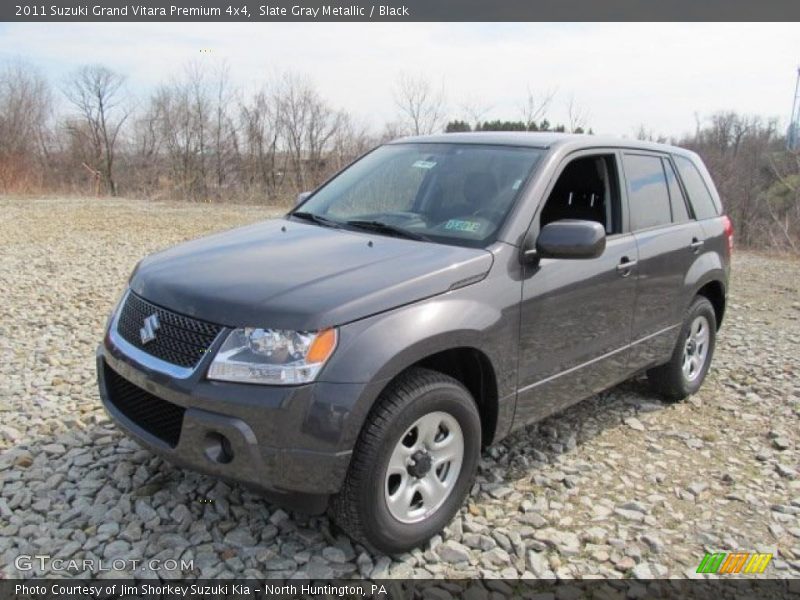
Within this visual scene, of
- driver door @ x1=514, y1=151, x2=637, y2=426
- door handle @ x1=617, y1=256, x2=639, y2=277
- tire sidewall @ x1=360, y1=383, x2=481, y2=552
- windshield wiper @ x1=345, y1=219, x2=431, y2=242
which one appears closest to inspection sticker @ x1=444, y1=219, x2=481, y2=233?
windshield wiper @ x1=345, y1=219, x2=431, y2=242

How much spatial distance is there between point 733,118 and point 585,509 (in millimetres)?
42786

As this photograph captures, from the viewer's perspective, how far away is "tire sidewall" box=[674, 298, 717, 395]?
15.0ft

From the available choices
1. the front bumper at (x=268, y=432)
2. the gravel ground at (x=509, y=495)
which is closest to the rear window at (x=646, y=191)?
the gravel ground at (x=509, y=495)

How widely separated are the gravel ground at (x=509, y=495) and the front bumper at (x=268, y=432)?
519 mm

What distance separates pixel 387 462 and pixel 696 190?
3.48 m

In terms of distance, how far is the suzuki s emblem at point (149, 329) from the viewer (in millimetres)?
2781

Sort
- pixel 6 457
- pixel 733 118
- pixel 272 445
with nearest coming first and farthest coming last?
pixel 272 445, pixel 6 457, pixel 733 118

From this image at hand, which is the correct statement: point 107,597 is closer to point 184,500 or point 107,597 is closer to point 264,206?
point 184,500

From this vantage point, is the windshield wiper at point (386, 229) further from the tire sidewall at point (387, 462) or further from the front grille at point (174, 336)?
the front grille at point (174, 336)

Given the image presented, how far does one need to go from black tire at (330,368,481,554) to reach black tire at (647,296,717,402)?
2.26 metres

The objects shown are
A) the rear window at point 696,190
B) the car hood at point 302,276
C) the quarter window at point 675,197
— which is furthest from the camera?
the rear window at point 696,190

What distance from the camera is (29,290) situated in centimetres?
771

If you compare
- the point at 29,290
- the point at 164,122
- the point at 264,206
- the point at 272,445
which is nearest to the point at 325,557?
the point at 272,445

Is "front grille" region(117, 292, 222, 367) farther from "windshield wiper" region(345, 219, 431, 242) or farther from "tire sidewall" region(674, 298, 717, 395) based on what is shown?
"tire sidewall" region(674, 298, 717, 395)
